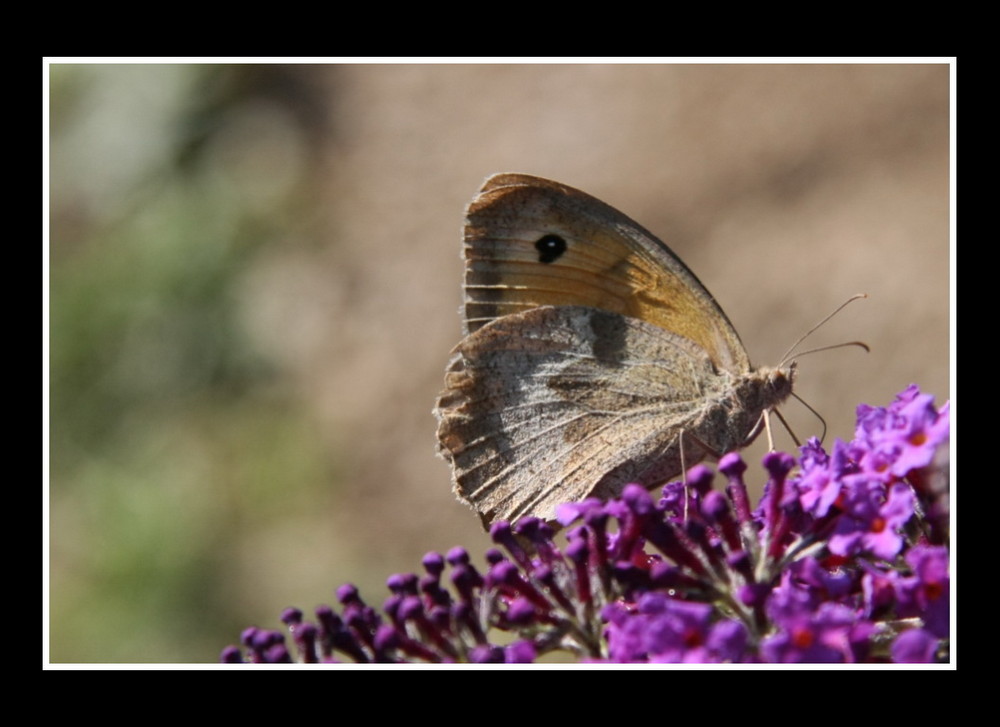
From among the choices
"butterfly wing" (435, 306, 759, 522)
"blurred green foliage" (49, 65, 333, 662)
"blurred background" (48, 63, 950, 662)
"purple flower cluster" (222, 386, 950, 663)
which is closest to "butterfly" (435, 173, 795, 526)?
"butterfly wing" (435, 306, 759, 522)

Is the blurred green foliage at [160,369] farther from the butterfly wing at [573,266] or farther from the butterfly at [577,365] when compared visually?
the butterfly wing at [573,266]

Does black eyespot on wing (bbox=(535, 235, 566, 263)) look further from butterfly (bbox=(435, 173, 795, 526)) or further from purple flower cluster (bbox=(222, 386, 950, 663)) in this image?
purple flower cluster (bbox=(222, 386, 950, 663))

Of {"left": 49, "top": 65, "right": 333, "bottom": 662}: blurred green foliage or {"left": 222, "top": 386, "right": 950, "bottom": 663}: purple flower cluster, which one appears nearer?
{"left": 222, "top": 386, "right": 950, "bottom": 663}: purple flower cluster

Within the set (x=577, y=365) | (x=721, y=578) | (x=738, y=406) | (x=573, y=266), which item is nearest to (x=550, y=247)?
(x=573, y=266)

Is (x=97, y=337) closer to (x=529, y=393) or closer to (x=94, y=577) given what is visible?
(x=94, y=577)

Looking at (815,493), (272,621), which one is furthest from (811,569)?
(272,621)

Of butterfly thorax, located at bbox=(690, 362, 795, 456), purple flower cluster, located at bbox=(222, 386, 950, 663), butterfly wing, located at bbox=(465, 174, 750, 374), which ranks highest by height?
butterfly wing, located at bbox=(465, 174, 750, 374)

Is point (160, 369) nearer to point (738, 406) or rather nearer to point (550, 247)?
point (550, 247)

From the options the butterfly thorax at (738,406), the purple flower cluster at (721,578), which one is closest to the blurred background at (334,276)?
the butterfly thorax at (738,406)
